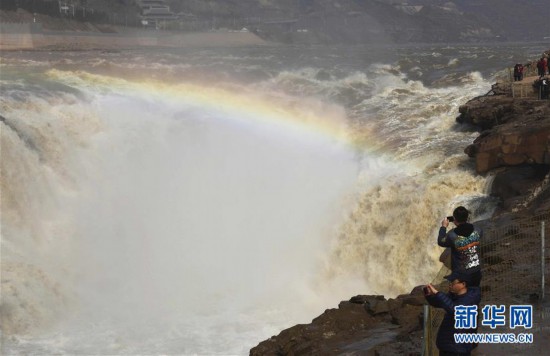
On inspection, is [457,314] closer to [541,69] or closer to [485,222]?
[485,222]

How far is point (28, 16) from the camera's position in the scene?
74.8 meters

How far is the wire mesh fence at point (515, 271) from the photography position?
31.6ft

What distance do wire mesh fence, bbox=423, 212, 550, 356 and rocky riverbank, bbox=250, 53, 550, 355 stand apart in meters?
0.05

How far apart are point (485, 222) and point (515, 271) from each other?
155 inches

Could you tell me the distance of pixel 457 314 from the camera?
22.9 feet

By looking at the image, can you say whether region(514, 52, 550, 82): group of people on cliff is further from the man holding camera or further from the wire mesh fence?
the man holding camera

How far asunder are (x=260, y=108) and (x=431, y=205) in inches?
713

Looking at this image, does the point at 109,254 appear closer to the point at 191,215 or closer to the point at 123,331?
the point at 191,215

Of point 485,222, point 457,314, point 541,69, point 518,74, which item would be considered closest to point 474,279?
point 457,314

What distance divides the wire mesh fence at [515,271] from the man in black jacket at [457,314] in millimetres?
663

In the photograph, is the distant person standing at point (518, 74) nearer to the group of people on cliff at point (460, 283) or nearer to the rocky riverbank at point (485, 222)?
the rocky riverbank at point (485, 222)

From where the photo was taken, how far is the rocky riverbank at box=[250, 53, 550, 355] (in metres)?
11.1

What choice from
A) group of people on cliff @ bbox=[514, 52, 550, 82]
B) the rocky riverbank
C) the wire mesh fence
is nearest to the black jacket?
the wire mesh fence

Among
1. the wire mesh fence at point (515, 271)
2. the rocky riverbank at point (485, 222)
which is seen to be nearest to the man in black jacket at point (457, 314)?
the wire mesh fence at point (515, 271)
